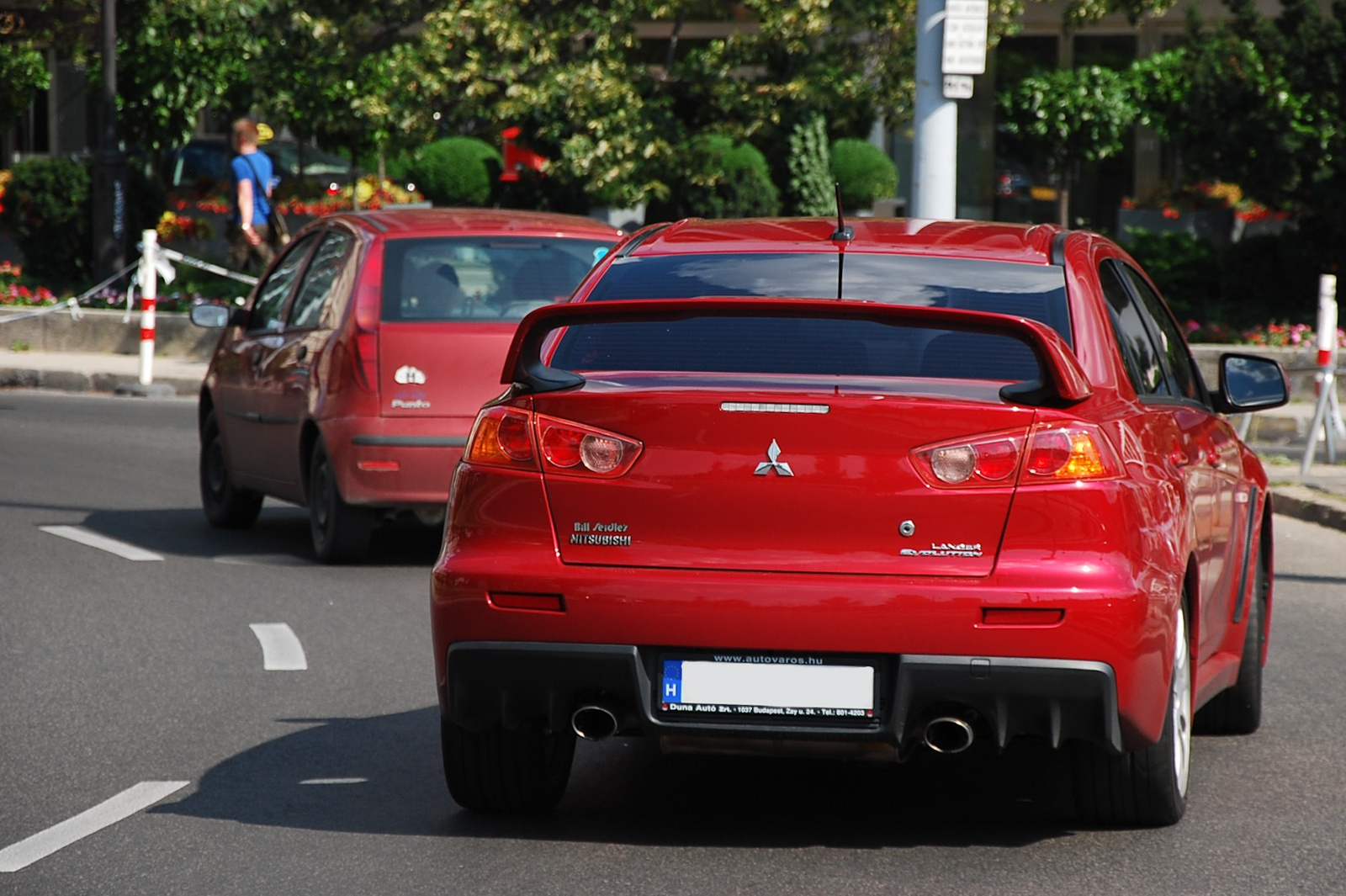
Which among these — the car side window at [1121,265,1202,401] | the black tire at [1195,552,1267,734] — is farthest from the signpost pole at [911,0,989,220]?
the black tire at [1195,552,1267,734]

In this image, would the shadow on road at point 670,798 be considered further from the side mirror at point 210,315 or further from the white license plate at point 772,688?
the side mirror at point 210,315

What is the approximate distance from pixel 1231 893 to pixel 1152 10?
1951 cm

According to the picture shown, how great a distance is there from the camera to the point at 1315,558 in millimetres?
10539

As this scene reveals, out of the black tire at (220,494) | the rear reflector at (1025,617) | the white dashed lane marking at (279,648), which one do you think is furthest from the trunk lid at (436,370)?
the rear reflector at (1025,617)

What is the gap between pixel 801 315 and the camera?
491cm

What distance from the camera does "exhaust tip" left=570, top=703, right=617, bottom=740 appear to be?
479 cm

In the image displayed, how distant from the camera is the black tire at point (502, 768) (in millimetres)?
5211

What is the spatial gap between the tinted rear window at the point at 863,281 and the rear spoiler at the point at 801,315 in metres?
0.26

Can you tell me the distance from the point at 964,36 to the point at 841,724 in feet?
35.0

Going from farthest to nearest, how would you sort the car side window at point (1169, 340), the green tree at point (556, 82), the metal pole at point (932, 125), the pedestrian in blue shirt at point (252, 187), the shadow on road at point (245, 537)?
1. the green tree at point (556, 82)
2. the pedestrian in blue shirt at point (252, 187)
3. the metal pole at point (932, 125)
4. the shadow on road at point (245, 537)
5. the car side window at point (1169, 340)

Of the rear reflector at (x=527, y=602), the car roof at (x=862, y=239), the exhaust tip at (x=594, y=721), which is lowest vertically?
the exhaust tip at (x=594, y=721)

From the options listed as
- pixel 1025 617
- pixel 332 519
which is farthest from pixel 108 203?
pixel 1025 617

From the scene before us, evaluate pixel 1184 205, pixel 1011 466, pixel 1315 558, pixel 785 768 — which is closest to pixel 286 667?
pixel 785 768

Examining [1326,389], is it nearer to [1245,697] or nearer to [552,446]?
[1245,697]
